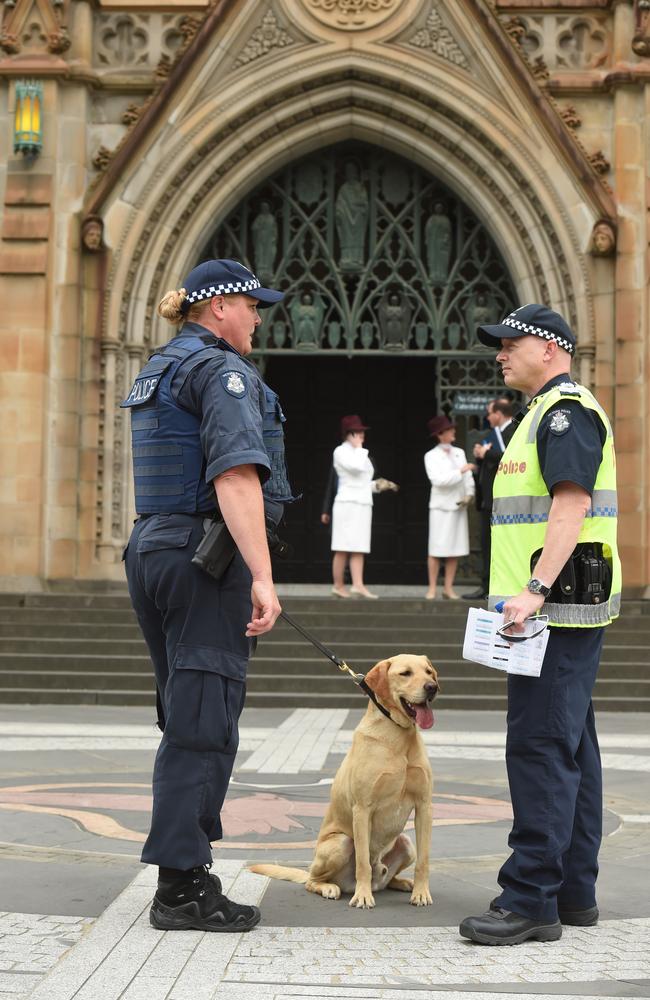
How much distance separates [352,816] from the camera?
4949 mm

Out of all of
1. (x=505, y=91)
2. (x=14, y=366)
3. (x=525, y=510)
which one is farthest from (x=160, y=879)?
(x=505, y=91)

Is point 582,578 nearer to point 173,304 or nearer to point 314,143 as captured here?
point 173,304

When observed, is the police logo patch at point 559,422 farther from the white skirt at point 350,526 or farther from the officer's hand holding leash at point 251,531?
the white skirt at point 350,526

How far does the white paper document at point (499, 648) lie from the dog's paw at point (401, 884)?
106 cm

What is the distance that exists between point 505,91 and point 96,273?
5.40 metres

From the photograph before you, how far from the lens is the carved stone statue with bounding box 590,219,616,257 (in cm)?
1698

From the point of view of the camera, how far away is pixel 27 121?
17.0m

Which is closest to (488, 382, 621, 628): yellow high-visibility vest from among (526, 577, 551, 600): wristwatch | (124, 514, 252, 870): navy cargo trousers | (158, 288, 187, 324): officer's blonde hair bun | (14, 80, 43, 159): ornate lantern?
(526, 577, 551, 600): wristwatch

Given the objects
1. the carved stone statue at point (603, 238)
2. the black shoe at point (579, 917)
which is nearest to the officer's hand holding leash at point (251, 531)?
the black shoe at point (579, 917)

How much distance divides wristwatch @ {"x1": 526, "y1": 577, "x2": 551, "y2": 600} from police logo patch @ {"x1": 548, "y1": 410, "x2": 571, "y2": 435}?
47 centimetres

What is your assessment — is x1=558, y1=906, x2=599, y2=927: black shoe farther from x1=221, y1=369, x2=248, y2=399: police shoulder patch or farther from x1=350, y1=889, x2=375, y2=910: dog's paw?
x1=221, y1=369, x2=248, y2=399: police shoulder patch

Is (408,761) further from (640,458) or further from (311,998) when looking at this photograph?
(640,458)

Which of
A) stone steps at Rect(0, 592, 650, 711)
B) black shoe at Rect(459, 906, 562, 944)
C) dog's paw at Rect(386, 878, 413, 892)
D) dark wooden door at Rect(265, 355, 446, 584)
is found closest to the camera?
black shoe at Rect(459, 906, 562, 944)

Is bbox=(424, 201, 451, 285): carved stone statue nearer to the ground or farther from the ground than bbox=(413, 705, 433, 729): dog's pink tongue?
farther from the ground
